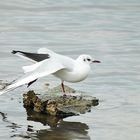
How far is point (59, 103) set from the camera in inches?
405

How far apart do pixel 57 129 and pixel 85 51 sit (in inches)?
170

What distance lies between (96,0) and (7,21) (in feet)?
10.8

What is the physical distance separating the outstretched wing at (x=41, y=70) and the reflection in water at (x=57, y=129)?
60 cm

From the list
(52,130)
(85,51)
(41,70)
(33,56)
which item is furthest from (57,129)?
(85,51)

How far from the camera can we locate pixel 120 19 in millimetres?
17016

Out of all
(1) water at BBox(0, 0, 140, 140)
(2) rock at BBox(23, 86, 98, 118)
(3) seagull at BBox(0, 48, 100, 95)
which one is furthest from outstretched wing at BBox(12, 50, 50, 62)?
(1) water at BBox(0, 0, 140, 140)

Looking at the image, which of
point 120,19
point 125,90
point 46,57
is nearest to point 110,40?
point 120,19

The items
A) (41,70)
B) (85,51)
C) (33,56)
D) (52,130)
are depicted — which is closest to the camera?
(52,130)

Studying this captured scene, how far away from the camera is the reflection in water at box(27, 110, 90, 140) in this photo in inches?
364

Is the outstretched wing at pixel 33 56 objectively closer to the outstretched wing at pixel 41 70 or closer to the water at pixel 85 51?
the outstretched wing at pixel 41 70

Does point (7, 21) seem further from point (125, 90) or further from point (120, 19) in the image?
point (125, 90)

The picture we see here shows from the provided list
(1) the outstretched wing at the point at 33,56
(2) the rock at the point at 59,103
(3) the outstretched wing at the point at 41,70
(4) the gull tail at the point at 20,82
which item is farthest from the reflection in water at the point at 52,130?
(1) the outstretched wing at the point at 33,56

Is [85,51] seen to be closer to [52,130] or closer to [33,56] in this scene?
[33,56]

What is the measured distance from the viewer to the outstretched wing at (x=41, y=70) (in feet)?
31.6
